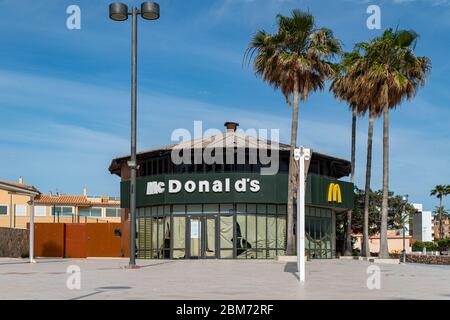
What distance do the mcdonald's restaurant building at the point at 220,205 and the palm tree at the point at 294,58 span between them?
2643 millimetres

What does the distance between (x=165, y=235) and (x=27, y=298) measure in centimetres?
2740

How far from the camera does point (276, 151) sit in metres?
39.7

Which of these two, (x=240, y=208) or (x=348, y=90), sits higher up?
(x=348, y=90)

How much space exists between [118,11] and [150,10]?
1229mm

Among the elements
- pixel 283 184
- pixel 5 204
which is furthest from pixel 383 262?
pixel 5 204

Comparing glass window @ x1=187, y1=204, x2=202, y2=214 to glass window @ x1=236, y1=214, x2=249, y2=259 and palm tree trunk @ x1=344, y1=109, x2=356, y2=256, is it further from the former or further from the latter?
palm tree trunk @ x1=344, y1=109, x2=356, y2=256

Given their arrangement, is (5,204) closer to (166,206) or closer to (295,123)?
(166,206)

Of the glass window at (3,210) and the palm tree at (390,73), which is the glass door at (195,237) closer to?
the palm tree at (390,73)

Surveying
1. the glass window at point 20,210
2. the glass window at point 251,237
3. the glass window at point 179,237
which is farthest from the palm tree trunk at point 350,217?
the glass window at point 20,210

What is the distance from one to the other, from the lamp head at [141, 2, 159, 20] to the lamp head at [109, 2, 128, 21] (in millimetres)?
678

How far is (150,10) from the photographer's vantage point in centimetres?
2452

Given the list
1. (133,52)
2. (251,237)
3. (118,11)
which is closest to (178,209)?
(251,237)

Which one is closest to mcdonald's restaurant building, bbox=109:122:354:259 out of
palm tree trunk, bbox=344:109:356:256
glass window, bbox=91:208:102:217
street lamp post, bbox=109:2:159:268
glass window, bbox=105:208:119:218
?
palm tree trunk, bbox=344:109:356:256

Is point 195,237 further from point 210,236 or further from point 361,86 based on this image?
point 361,86
